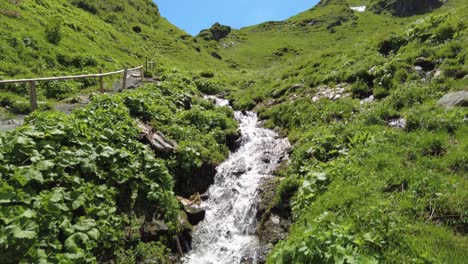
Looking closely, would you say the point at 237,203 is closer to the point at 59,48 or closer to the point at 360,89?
the point at 360,89

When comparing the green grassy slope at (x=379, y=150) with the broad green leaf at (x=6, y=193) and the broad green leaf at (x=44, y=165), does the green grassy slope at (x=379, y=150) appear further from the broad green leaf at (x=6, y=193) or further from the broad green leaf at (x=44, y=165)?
the broad green leaf at (x=44, y=165)

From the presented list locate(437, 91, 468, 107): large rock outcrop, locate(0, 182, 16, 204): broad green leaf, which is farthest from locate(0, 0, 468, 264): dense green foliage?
locate(437, 91, 468, 107): large rock outcrop

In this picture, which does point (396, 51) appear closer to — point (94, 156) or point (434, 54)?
point (434, 54)

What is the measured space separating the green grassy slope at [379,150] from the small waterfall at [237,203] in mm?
1490

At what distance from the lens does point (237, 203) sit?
46.7 feet

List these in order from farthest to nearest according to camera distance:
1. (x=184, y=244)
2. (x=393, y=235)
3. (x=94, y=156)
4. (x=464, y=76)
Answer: (x=464, y=76), (x=184, y=244), (x=94, y=156), (x=393, y=235)

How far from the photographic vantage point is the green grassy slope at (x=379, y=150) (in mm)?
7832

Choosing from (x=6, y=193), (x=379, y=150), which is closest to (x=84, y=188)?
(x=6, y=193)

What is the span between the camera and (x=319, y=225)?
9.11 meters

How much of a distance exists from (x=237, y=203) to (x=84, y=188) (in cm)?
633

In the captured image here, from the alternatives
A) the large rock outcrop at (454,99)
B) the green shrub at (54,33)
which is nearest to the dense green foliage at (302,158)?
the large rock outcrop at (454,99)

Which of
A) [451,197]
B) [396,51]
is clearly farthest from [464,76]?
[451,197]

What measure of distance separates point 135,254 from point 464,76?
1477 cm

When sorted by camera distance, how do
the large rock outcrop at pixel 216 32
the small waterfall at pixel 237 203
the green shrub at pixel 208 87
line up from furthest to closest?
the large rock outcrop at pixel 216 32 < the green shrub at pixel 208 87 < the small waterfall at pixel 237 203
